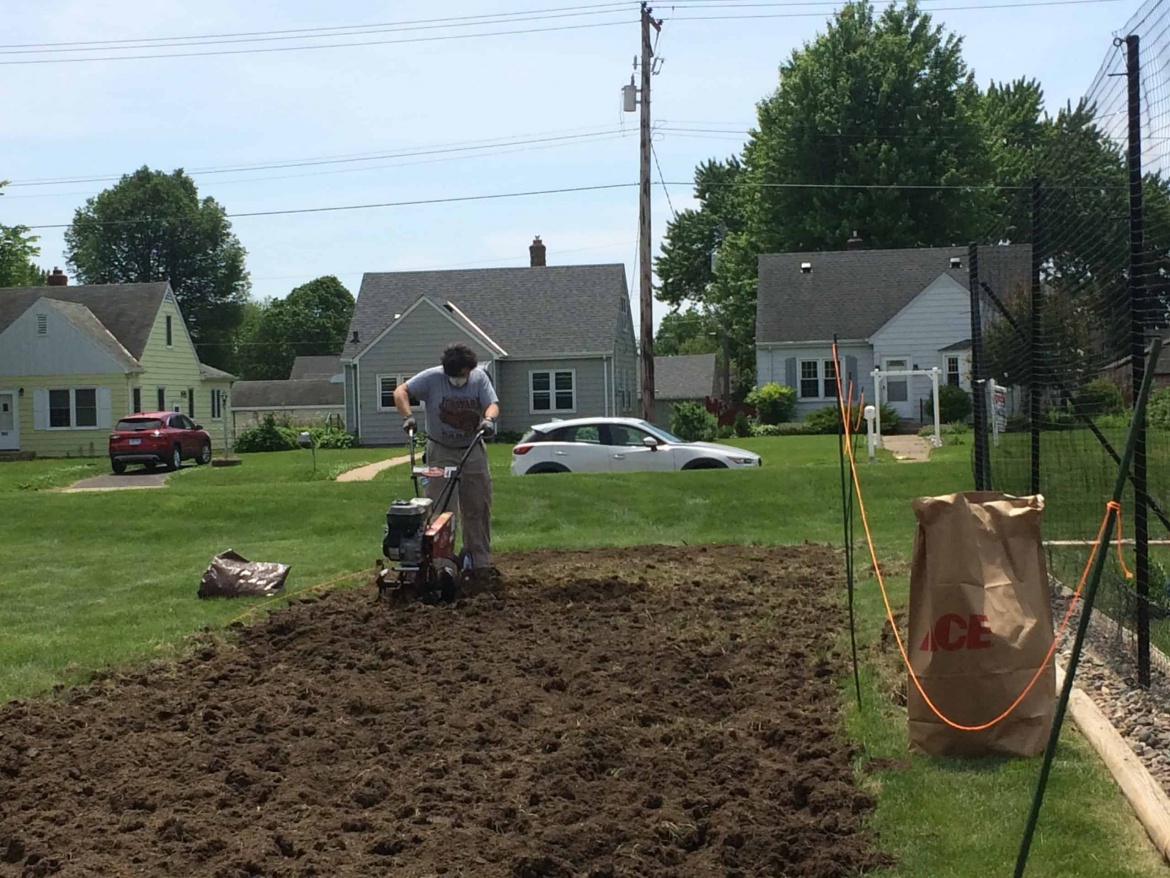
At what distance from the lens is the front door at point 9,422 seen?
135 feet

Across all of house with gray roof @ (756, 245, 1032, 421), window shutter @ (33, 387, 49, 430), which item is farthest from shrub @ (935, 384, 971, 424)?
window shutter @ (33, 387, 49, 430)

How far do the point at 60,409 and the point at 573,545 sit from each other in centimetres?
3280

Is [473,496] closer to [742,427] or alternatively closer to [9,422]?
[742,427]

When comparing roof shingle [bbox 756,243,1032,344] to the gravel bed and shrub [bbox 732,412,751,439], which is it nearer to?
shrub [bbox 732,412,751,439]

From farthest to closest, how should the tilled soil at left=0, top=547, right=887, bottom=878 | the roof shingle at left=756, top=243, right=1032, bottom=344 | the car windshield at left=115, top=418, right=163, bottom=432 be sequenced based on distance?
the roof shingle at left=756, top=243, right=1032, bottom=344, the car windshield at left=115, top=418, right=163, bottom=432, the tilled soil at left=0, top=547, right=887, bottom=878

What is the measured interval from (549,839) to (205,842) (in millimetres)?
1139

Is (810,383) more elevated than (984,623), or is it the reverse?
(810,383)

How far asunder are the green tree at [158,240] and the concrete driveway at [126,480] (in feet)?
169

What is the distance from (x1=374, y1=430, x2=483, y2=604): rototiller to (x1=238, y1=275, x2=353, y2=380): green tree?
8613 cm

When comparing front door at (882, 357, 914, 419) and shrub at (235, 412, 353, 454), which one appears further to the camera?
shrub at (235, 412, 353, 454)

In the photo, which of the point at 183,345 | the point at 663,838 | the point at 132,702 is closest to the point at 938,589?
the point at 663,838

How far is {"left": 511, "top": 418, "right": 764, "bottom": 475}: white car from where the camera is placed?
19.6 meters

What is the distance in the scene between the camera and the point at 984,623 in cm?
498

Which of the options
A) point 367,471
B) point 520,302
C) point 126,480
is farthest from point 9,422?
point 367,471
